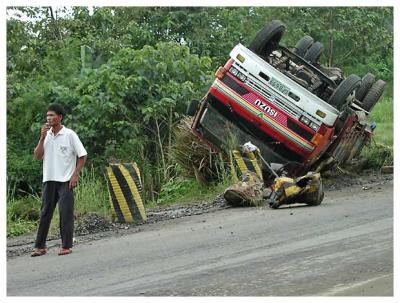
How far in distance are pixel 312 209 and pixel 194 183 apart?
145 inches

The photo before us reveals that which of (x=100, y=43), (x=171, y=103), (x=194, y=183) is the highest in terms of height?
(x=100, y=43)

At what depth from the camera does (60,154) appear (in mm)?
7918

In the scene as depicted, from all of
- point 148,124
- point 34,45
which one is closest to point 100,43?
point 34,45

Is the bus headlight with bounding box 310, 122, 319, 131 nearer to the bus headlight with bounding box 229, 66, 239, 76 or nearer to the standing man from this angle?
the bus headlight with bounding box 229, 66, 239, 76

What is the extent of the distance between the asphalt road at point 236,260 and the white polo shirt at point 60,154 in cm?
84

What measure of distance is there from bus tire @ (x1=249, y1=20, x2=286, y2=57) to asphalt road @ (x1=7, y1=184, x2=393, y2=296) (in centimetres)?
382

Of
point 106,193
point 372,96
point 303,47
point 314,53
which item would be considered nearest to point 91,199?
point 106,193

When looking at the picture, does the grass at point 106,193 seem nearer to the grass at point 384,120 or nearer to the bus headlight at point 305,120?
the grass at point 384,120

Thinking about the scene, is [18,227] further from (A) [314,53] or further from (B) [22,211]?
(A) [314,53]

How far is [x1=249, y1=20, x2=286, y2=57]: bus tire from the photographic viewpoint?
1254 cm

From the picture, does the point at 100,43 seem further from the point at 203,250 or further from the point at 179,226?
the point at 203,250

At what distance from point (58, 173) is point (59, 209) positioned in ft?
1.27

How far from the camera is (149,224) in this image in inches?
374

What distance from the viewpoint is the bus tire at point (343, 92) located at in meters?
11.6
